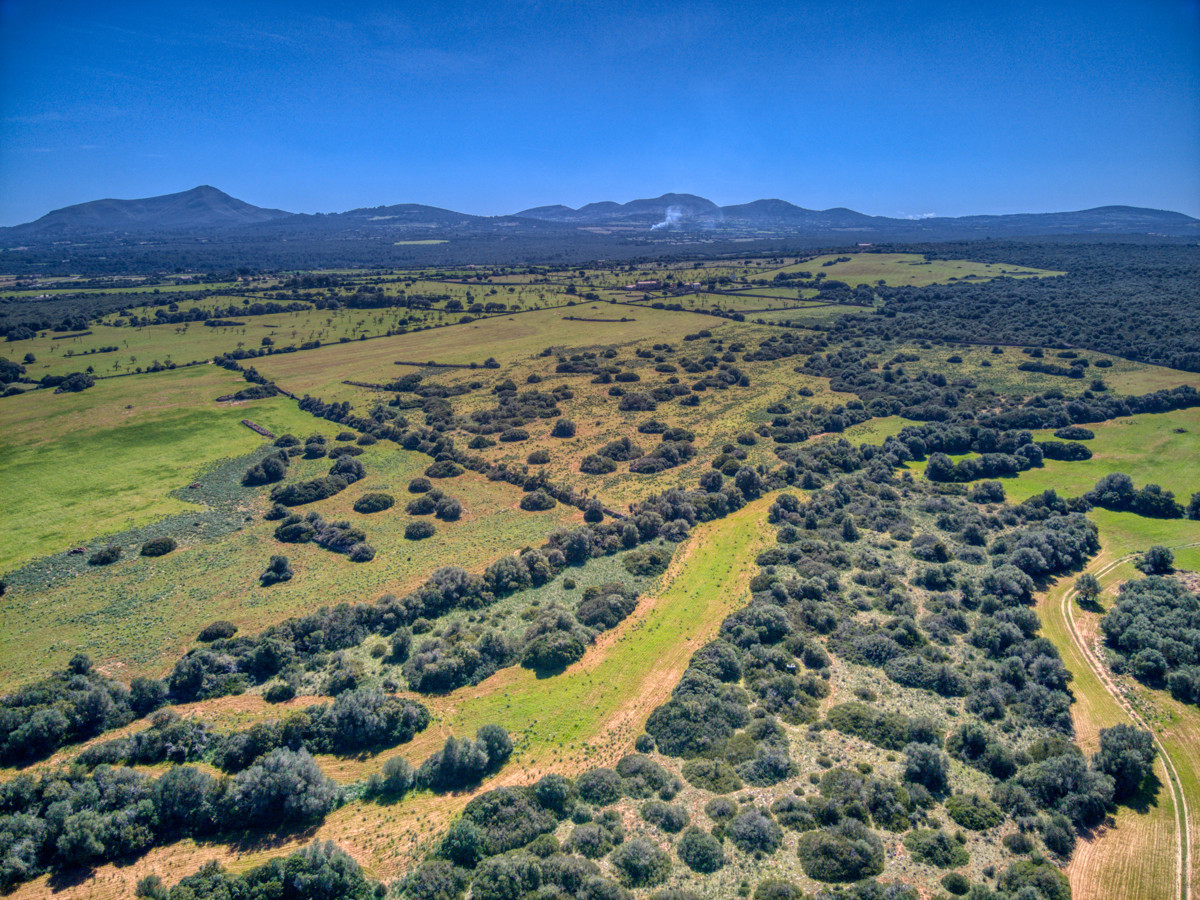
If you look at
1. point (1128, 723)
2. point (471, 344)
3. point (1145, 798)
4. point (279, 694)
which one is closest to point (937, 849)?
point (1145, 798)

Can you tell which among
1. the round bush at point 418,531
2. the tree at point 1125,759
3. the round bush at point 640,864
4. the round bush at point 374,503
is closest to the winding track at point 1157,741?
the tree at point 1125,759

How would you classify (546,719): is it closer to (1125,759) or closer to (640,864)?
(640,864)

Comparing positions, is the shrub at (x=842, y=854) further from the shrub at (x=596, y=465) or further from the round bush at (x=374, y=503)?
the round bush at (x=374, y=503)

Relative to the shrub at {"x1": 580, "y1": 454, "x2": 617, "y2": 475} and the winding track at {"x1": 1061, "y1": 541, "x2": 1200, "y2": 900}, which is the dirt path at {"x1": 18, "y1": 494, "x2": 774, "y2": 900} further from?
the winding track at {"x1": 1061, "y1": 541, "x2": 1200, "y2": 900}

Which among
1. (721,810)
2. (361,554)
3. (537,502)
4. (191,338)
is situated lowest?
(721,810)

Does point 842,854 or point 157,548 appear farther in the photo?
point 157,548

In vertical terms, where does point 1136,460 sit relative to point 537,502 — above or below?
above

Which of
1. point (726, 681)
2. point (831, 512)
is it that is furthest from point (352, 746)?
point (831, 512)
